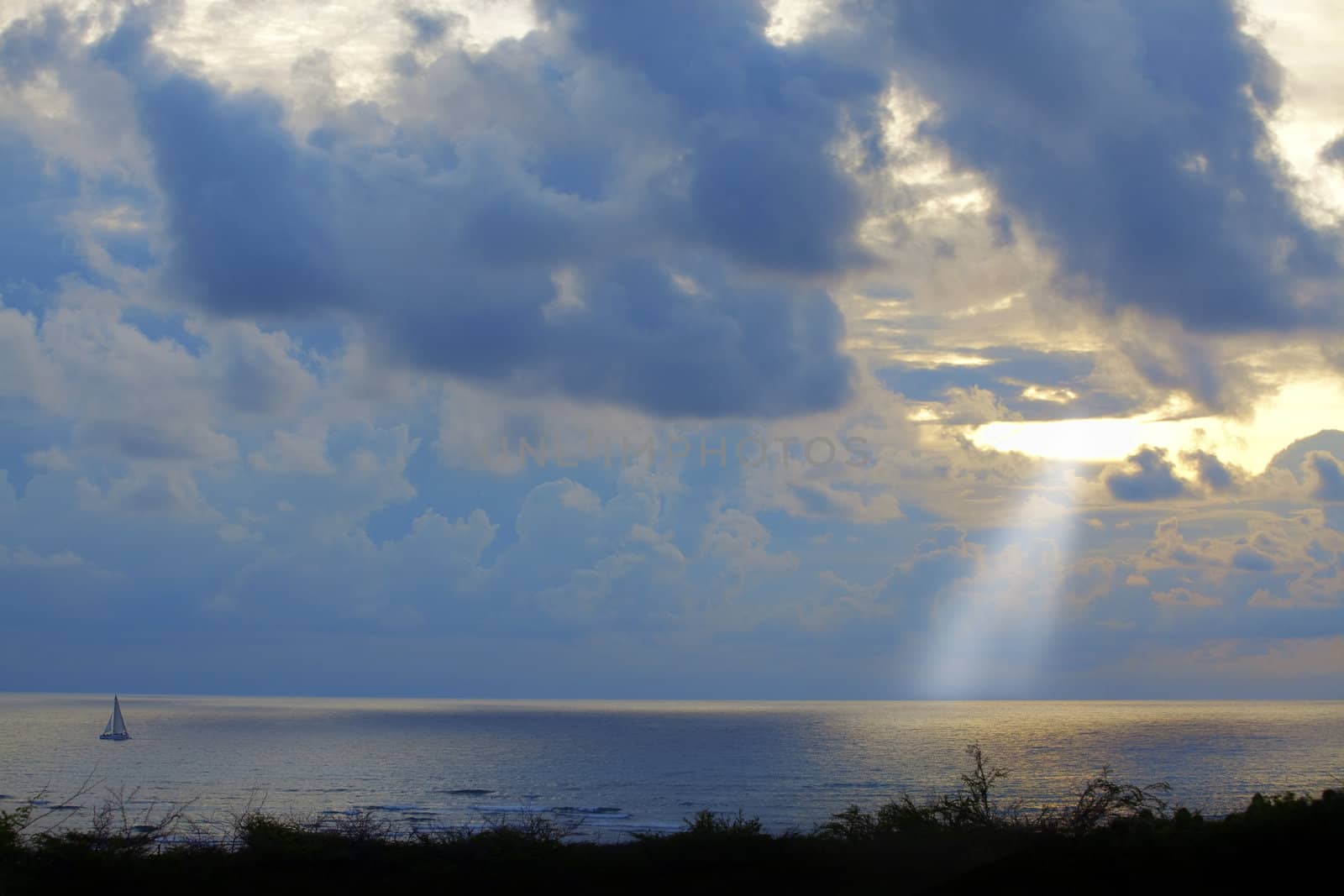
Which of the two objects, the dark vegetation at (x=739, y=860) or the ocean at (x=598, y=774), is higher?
the dark vegetation at (x=739, y=860)

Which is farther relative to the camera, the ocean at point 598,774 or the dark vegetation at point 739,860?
the ocean at point 598,774

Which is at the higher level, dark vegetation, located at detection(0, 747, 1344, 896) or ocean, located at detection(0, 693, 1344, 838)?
dark vegetation, located at detection(0, 747, 1344, 896)

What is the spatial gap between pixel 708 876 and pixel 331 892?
7444mm

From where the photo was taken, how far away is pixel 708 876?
76.5 ft

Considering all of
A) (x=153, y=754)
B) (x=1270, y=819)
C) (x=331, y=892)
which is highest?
(x=1270, y=819)

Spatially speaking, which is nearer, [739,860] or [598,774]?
[739,860]

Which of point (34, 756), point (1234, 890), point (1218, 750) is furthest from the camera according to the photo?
point (1218, 750)

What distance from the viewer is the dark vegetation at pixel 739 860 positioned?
2145 cm

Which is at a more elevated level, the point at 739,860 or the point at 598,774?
the point at 739,860

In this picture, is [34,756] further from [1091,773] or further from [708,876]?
[708,876]

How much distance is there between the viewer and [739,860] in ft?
77.6

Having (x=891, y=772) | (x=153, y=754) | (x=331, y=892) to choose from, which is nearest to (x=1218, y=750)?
(x=891, y=772)

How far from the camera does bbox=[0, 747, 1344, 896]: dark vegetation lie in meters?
21.5

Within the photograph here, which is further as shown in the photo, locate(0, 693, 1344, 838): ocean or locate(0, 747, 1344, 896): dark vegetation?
locate(0, 693, 1344, 838): ocean
